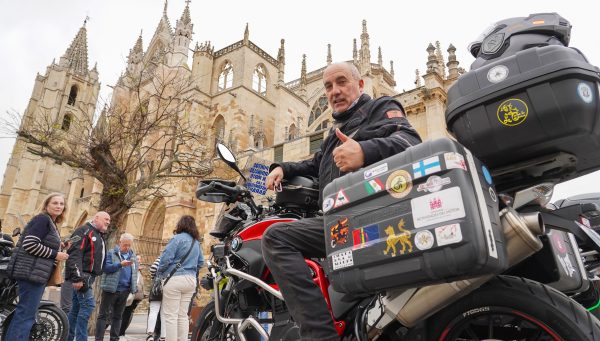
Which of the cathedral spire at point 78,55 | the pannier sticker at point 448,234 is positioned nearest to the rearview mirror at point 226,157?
the pannier sticker at point 448,234

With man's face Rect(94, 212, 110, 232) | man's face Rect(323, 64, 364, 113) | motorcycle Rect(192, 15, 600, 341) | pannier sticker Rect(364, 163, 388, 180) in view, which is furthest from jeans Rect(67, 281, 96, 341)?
pannier sticker Rect(364, 163, 388, 180)

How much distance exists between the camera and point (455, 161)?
57.7 inches

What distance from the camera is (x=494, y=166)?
164cm

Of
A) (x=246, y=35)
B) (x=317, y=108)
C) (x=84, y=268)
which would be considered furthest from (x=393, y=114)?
(x=317, y=108)

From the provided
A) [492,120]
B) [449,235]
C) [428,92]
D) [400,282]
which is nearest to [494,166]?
[492,120]

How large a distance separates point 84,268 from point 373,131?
5.23m

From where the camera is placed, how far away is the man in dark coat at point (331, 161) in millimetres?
1923

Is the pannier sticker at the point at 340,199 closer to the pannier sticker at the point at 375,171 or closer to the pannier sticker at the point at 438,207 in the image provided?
the pannier sticker at the point at 375,171

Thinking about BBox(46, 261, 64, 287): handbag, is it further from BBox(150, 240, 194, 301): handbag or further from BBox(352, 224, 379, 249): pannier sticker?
BBox(352, 224, 379, 249): pannier sticker

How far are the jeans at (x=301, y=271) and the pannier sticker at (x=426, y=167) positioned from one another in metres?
0.72

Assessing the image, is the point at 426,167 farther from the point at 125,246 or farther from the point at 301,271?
the point at 125,246

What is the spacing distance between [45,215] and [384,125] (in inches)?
179

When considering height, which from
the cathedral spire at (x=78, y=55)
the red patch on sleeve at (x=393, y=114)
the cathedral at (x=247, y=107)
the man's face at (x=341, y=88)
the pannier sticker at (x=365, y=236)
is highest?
the cathedral spire at (x=78, y=55)

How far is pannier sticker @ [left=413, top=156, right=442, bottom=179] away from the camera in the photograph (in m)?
1.49
